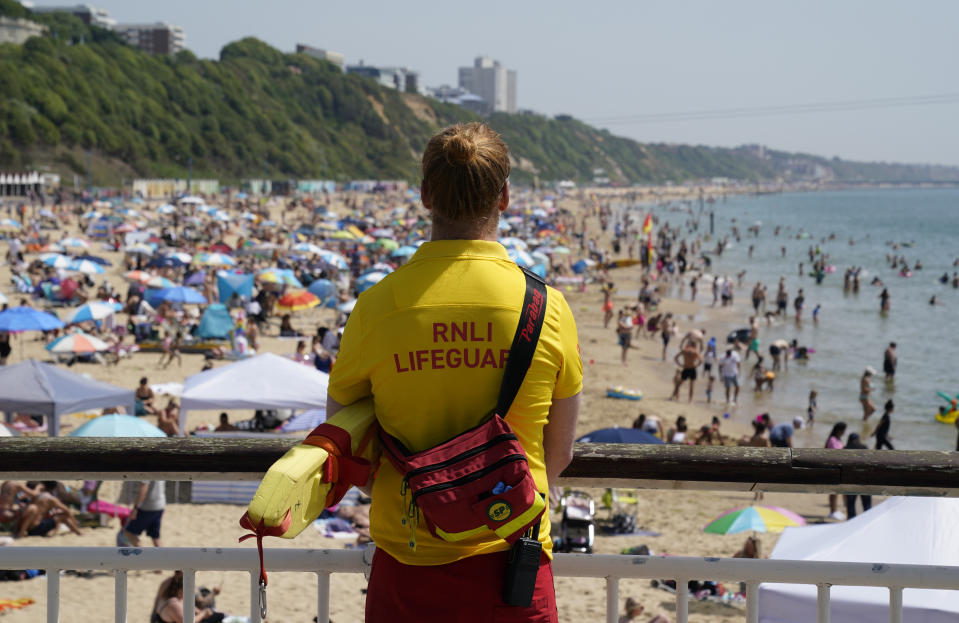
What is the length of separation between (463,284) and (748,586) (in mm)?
1012

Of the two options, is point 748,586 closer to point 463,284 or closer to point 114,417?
point 463,284

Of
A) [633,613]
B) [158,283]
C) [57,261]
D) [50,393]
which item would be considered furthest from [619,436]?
[57,261]

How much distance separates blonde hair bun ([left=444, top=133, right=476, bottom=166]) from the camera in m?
1.62

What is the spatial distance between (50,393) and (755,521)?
24.8 feet

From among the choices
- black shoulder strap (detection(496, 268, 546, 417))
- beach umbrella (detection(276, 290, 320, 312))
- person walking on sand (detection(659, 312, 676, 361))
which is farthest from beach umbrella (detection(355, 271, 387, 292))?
black shoulder strap (detection(496, 268, 546, 417))

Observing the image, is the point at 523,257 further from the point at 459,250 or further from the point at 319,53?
the point at 319,53

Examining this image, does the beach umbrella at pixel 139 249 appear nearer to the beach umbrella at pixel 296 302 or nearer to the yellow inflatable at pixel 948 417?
the beach umbrella at pixel 296 302

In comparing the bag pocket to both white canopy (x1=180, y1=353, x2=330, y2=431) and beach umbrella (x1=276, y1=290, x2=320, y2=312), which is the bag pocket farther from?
beach umbrella (x1=276, y1=290, x2=320, y2=312)

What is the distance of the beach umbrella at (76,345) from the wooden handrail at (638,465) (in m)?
14.8

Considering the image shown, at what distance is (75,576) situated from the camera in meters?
6.58

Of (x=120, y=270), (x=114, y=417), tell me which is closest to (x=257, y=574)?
(x=114, y=417)

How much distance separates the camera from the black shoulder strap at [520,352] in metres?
1.60

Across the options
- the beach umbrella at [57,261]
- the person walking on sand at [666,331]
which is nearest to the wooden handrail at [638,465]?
the person walking on sand at [666,331]

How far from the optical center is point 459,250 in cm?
167
